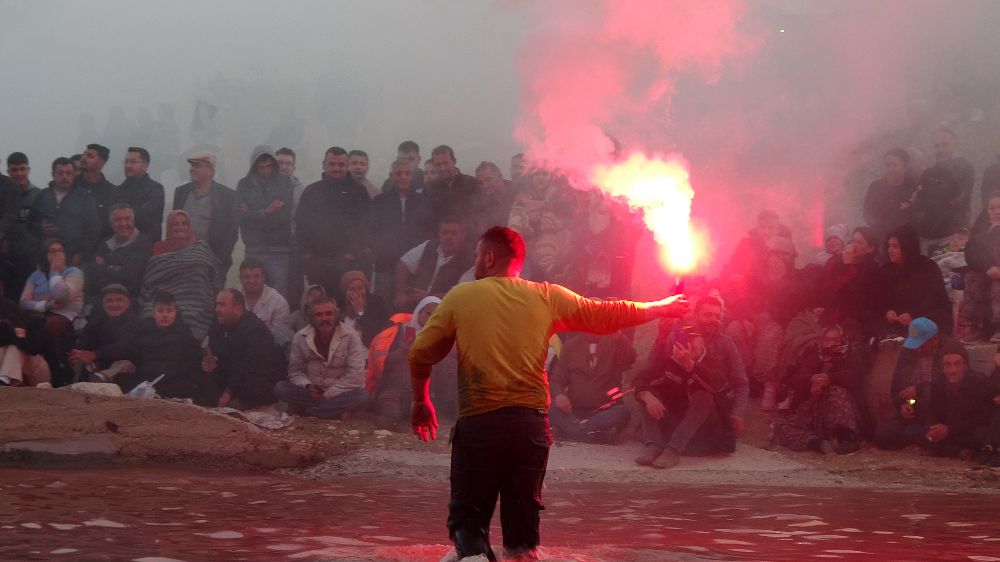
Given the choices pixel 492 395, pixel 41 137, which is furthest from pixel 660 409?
pixel 41 137

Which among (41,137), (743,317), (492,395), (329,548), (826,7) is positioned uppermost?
(826,7)

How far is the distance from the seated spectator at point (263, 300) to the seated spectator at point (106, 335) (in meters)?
1.19

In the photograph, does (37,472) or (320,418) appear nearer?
(37,472)

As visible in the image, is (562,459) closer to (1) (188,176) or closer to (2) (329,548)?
(2) (329,548)

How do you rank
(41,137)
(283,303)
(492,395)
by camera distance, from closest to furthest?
(492,395) < (283,303) < (41,137)

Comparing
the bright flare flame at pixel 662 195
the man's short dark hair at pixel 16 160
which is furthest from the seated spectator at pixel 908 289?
the man's short dark hair at pixel 16 160

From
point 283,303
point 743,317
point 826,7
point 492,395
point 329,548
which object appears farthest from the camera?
point 826,7

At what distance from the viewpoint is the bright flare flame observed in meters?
6.94

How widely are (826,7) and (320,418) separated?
7619mm

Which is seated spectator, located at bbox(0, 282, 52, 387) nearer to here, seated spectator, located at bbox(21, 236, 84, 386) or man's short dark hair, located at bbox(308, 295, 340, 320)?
seated spectator, located at bbox(21, 236, 84, 386)

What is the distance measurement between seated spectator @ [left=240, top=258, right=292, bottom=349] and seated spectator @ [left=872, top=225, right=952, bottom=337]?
5.95 metres

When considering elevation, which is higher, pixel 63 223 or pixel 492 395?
pixel 63 223

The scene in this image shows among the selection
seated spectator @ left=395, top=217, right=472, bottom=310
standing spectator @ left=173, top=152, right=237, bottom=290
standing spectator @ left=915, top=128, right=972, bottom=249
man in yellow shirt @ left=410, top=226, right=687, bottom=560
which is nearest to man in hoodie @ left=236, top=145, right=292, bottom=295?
standing spectator @ left=173, top=152, right=237, bottom=290

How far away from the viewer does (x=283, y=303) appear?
13.1 metres
